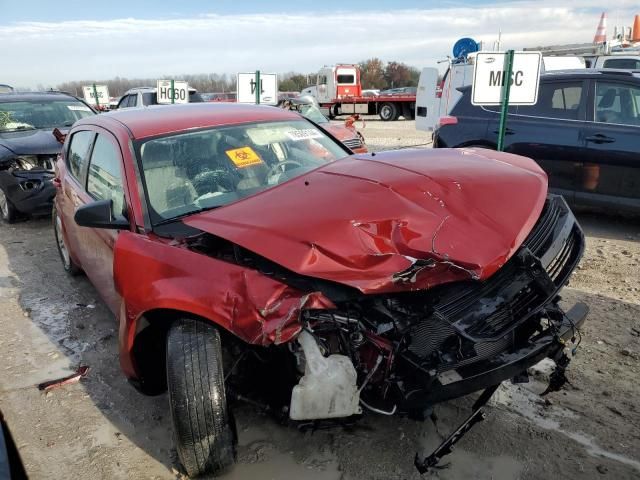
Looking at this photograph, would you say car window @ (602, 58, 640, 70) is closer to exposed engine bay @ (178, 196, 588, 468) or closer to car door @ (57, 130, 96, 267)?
exposed engine bay @ (178, 196, 588, 468)

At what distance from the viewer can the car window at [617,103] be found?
5375 mm

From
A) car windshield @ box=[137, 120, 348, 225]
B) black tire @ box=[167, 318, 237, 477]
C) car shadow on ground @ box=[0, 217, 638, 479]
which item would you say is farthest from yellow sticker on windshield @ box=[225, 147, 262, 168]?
car shadow on ground @ box=[0, 217, 638, 479]

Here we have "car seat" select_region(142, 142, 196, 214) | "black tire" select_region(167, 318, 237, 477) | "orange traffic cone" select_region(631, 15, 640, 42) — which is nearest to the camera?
"black tire" select_region(167, 318, 237, 477)

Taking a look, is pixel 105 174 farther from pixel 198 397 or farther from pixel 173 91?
A: pixel 173 91

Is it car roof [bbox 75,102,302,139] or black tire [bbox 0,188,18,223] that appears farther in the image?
black tire [bbox 0,188,18,223]

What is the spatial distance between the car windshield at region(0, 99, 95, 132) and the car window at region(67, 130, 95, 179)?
12.9ft

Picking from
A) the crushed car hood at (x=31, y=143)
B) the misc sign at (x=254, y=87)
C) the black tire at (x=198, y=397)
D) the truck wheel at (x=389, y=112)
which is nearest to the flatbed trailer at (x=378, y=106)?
the truck wheel at (x=389, y=112)

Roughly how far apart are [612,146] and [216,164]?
14.3ft

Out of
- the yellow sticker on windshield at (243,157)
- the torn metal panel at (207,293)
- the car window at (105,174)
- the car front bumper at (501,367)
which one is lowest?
the car front bumper at (501,367)

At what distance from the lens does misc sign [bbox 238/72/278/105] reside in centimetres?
886

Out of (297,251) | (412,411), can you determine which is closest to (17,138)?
(297,251)

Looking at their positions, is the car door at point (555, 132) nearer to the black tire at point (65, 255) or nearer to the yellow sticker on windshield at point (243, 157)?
the yellow sticker on windshield at point (243, 157)

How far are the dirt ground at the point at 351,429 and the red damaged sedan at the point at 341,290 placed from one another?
277 mm

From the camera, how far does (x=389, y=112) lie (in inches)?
1002
